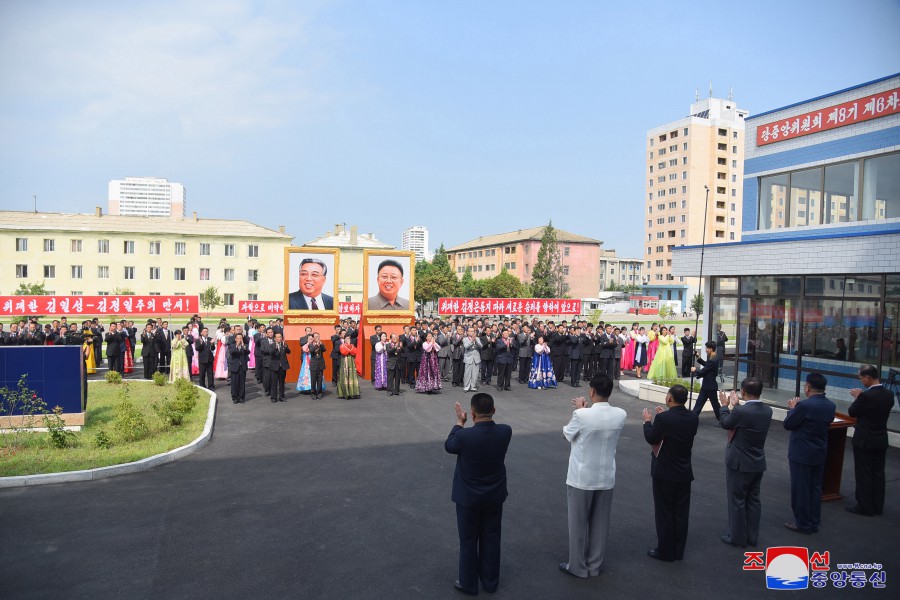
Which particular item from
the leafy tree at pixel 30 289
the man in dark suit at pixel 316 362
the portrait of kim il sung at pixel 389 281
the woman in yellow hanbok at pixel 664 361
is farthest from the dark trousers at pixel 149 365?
the leafy tree at pixel 30 289

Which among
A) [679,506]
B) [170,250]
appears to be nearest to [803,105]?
[679,506]

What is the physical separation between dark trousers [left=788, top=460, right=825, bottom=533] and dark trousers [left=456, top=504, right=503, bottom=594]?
3845mm

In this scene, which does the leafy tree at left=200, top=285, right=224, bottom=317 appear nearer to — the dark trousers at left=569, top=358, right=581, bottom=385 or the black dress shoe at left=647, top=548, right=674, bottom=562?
the dark trousers at left=569, top=358, right=581, bottom=385

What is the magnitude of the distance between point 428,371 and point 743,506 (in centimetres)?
1009

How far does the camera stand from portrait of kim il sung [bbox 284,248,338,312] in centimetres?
1750

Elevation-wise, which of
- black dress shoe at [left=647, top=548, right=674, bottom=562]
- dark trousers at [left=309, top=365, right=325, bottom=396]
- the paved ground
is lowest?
the paved ground

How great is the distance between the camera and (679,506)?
5.68m

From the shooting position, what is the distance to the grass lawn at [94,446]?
27.2 ft

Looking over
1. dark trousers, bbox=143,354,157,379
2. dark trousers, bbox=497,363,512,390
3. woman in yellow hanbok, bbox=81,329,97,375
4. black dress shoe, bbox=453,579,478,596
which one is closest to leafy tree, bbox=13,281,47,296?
woman in yellow hanbok, bbox=81,329,97,375

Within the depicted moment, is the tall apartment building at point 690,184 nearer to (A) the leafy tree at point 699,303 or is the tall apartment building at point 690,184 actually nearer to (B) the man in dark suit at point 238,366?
(A) the leafy tree at point 699,303

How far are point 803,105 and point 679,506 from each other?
13.1 m

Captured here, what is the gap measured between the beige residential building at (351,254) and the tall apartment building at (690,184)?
40.0 metres

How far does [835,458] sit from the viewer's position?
7586mm

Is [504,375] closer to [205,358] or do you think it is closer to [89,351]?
[205,358]
